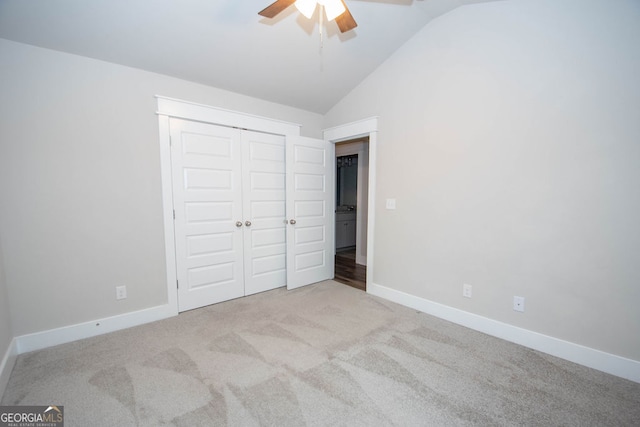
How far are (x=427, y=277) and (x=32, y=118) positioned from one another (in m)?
3.85

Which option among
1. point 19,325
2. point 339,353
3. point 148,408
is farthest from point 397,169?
point 19,325

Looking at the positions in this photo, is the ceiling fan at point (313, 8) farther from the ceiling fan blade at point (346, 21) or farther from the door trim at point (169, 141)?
the door trim at point (169, 141)

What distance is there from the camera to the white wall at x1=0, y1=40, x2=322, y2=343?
203 cm

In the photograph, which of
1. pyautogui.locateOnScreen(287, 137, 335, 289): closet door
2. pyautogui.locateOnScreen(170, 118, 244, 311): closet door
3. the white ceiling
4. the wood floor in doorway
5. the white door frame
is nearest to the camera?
the white ceiling

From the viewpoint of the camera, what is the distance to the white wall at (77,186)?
2031 mm

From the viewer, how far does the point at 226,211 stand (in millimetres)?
3027

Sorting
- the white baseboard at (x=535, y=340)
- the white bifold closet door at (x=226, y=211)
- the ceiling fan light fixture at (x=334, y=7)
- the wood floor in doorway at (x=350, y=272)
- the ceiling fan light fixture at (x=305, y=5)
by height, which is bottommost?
the wood floor in doorway at (x=350, y=272)

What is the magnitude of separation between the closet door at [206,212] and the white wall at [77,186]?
0.20 metres

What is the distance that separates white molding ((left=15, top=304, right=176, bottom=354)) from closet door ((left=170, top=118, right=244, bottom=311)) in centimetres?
26

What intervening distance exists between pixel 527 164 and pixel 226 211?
2.98 m

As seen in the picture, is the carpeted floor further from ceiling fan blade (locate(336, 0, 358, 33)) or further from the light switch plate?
ceiling fan blade (locate(336, 0, 358, 33))

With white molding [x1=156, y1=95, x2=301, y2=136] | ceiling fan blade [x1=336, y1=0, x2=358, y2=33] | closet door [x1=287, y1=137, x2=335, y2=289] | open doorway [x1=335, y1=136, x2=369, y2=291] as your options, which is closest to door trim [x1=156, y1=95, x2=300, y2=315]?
white molding [x1=156, y1=95, x2=301, y2=136]

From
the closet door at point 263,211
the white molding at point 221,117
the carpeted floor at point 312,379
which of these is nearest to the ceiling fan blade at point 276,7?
the white molding at point 221,117

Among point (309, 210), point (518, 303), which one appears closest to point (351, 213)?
point (309, 210)
